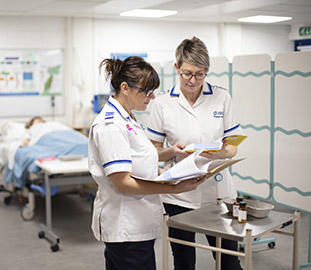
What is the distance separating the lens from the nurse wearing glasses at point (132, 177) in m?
1.92

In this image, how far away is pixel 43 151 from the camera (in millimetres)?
5293

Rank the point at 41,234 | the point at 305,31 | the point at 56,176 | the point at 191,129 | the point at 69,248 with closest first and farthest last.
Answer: the point at 191,129
the point at 69,248
the point at 41,234
the point at 56,176
the point at 305,31

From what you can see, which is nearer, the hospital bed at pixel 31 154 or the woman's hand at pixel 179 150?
the woman's hand at pixel 179 150

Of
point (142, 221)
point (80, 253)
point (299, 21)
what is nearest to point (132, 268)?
point (142, 221)

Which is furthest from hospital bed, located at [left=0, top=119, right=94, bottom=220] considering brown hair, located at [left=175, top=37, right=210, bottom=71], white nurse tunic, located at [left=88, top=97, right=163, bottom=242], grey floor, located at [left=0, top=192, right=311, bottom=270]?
white nurse tunic, located at [left=88, top=97, right=163, bottom=242]

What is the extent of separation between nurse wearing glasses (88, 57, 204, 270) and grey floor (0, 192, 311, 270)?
1.61m

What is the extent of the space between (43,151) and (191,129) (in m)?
3.19

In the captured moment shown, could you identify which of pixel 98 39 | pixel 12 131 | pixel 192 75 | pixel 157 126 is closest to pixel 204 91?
pixel 192 75

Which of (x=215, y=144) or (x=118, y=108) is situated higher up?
(x=118, y=108)

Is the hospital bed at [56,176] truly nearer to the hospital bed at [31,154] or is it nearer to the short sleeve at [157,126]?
the hospital bed at [31,154]

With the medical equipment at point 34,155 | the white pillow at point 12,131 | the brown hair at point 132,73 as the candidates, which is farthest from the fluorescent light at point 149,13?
the brown hair at point 132,73

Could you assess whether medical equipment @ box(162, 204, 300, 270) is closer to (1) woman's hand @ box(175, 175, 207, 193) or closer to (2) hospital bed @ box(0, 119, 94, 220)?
(1) woman's hand @ box(175, 175, 207, 193)

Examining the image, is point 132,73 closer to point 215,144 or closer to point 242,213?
point 215,144

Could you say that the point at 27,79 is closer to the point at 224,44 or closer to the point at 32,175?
the point at 32,175
